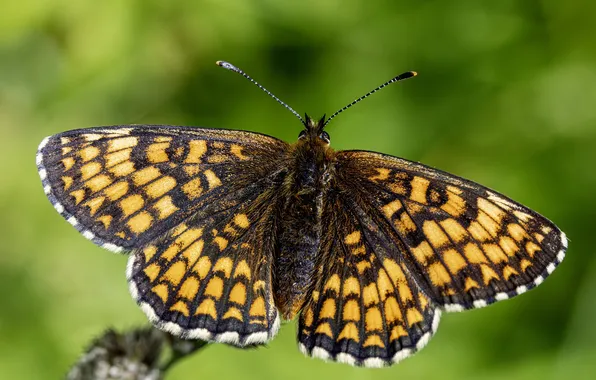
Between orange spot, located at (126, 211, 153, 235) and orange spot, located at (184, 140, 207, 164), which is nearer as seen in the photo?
orange spot, located at (126, 211, 153, 235)

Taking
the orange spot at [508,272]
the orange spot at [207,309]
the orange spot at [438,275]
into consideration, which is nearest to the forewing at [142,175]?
the orange spot at [207,309]

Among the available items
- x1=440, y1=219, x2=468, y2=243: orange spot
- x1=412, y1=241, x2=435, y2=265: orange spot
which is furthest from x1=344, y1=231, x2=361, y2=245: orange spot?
x1=440, y1=219, x2=468, y2=243: orange spot

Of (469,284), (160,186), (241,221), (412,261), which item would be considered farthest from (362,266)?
(160,186)

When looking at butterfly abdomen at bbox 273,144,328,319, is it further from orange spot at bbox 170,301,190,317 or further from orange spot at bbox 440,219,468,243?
orange spot at bbox 440,219,468,243

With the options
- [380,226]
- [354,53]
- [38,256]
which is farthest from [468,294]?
[38,256]

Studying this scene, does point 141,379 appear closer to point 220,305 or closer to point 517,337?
point 220,305

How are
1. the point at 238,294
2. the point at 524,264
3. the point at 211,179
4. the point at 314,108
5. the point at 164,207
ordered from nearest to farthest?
the point at 524,264, the point at 238,294, the point at 164,207, the point at 211,179, the point at 314,108

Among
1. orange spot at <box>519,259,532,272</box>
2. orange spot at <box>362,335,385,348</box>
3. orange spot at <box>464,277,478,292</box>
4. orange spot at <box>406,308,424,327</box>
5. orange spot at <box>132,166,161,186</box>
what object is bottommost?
orange spot at <box>362,335,385,348</box>

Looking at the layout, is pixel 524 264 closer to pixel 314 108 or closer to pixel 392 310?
pixel 392 310
